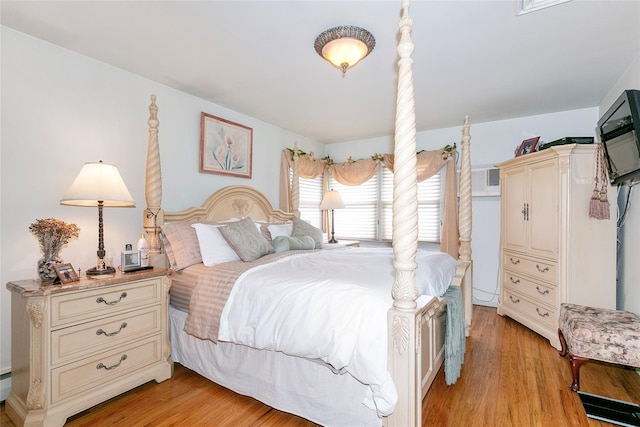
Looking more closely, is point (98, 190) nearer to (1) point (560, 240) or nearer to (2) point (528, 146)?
(1) point (560, 240)

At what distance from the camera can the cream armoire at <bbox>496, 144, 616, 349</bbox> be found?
2.96 m

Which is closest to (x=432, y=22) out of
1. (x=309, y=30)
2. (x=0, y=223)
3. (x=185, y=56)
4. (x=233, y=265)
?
(x=309, y=30)

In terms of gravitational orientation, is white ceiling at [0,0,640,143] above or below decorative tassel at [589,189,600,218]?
above

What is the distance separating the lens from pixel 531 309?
3379 mm

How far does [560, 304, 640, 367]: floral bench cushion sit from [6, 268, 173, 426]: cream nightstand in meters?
3.02

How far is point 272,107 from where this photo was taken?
3736 millimetres

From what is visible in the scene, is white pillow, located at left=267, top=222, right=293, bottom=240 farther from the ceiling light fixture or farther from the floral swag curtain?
the ceiling light fixture

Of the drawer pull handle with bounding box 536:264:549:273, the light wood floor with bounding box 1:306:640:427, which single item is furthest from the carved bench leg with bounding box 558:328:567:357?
the drawer pull handle with bounding box 536:264:549:273

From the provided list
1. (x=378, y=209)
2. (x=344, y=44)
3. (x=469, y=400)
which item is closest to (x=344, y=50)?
(x=344, y=44)

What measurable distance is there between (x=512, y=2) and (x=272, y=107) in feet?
8.30

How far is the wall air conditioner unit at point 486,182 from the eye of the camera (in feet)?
14.1

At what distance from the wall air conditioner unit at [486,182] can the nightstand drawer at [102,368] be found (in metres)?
4.21

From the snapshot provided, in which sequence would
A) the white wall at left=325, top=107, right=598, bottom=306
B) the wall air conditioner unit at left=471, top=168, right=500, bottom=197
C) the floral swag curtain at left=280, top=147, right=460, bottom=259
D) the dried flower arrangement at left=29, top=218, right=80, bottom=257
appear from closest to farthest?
the dried flower arrangement at left=29, top=218, right=80, bottom=257
the white wall at left=325, top=107, right=598, bottom=306
the wall air conditioner unit at left=471, top=168, right=500, bottom=197
the floral swag curtain at left=280, top=147, right=460, bottom=259

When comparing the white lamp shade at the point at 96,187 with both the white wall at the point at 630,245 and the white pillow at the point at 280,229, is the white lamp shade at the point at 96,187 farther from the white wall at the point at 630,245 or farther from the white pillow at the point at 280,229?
the white wall at the point at 630,245
